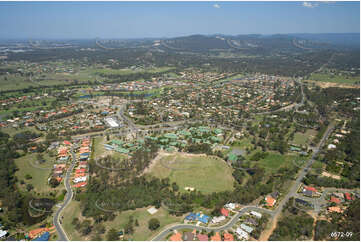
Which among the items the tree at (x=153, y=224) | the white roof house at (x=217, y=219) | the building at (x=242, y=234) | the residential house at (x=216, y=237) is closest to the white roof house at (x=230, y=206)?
the white roof house at (x=217, y=219)

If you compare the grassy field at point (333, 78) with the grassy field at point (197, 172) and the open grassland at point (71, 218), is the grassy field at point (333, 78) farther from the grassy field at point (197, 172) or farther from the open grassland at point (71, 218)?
the open grassland at point (71, 218)

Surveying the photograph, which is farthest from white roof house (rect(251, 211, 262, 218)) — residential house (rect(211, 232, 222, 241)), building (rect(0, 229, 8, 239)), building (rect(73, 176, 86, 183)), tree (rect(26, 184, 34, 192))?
tree (rect(26, 184, 34, 192))

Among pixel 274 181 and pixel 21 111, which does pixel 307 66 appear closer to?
pixel 274 181

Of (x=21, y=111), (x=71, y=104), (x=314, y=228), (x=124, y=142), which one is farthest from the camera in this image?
(x=71, y=104)

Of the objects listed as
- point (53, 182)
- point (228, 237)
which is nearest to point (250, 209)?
point (228, 237)

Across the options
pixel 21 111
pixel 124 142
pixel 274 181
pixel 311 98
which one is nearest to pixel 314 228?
pixel 274 181

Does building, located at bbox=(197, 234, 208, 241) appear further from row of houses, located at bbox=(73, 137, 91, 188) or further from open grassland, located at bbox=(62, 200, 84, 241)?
row of houses, located at bbox=(73, 137, 91, 188)
